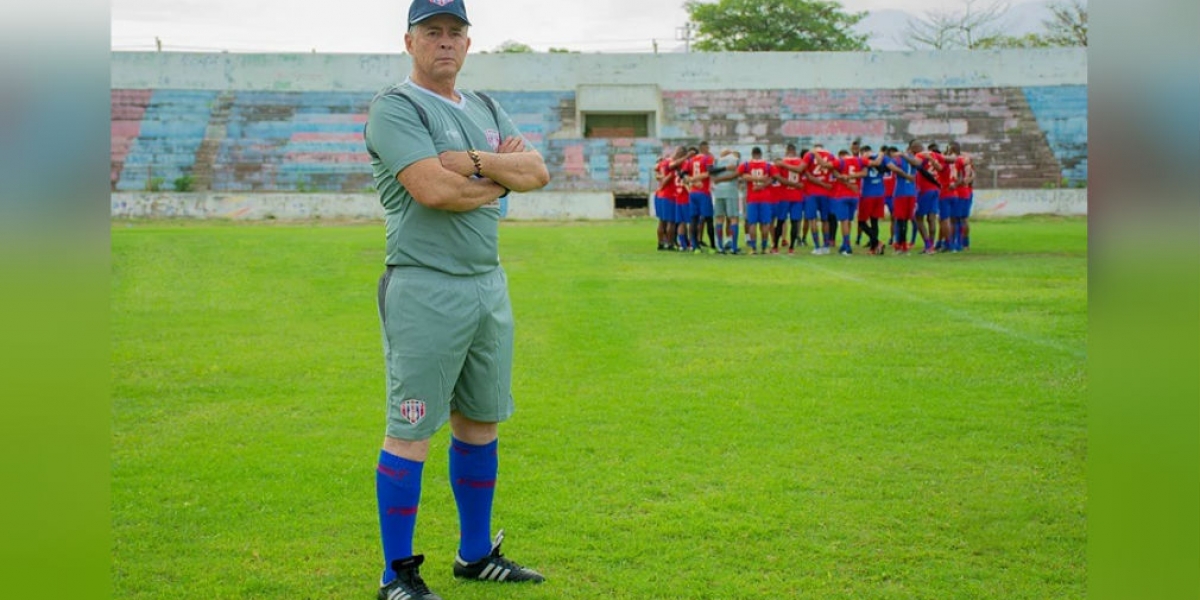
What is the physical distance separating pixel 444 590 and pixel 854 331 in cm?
744

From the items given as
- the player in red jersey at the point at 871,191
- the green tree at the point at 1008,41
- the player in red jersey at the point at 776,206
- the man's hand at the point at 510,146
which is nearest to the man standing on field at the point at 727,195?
the player in red jersey at the point at 776,206

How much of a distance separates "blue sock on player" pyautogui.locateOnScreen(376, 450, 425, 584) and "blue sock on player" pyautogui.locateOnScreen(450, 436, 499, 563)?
338 millimetres

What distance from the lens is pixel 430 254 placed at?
4.22m

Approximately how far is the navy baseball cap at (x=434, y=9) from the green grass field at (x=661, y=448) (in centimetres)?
217

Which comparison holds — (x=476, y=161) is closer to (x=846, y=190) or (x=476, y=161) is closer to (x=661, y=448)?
(x=661, y=448)

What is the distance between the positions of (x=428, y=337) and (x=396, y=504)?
64cm

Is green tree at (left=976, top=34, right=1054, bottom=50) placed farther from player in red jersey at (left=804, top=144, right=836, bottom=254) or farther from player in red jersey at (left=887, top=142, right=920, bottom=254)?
player in red jersey at (left=804, top=144, right=836, bottom=254)

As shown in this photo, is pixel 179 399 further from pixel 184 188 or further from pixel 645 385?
pixel 184 188

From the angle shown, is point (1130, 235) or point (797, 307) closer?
point (1130, 235)

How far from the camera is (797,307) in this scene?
13047 mm

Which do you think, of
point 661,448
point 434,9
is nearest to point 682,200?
point 661,448

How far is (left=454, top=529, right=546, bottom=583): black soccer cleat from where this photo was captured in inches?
177

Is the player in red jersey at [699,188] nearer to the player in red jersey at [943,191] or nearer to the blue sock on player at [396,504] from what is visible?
the player in red jersey at [943,191]

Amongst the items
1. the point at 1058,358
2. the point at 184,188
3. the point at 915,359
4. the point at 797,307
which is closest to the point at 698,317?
the point at 797,307
